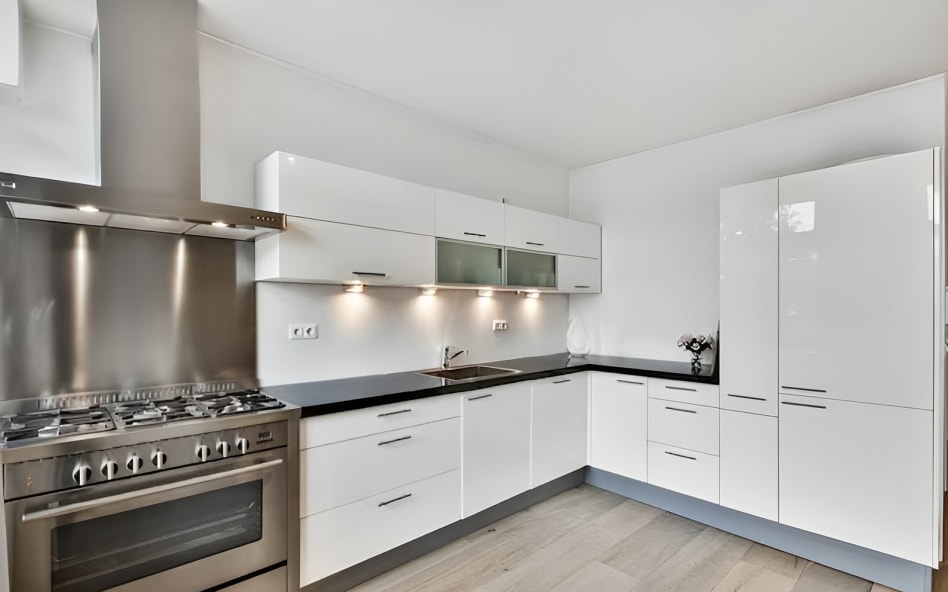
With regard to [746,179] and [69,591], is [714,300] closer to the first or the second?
[746,179]

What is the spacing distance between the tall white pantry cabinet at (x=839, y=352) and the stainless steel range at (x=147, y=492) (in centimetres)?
253

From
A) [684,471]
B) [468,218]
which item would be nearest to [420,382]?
[468,218]

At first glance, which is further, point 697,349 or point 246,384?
point 697,349

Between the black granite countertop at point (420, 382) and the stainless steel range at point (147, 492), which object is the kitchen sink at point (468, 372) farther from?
the stainless steel range at point (147, 492)

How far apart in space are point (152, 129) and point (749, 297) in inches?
126

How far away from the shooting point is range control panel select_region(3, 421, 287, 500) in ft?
4.78

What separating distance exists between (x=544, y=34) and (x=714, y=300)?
225 cm

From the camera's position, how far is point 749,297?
110 inches

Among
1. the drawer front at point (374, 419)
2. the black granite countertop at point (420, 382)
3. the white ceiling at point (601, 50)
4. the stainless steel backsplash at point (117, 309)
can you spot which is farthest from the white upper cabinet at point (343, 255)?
the white ceiling at point (601, 50)

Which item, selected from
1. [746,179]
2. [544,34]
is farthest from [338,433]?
[746,179]

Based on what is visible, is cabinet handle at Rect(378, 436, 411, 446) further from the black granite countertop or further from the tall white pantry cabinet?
the tall white pantry cabinet

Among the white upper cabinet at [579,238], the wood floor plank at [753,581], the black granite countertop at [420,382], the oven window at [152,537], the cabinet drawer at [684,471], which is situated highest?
the white upper cabinet at [579,238]

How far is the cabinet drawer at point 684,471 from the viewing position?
2.93 m

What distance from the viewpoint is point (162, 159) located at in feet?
6.65
